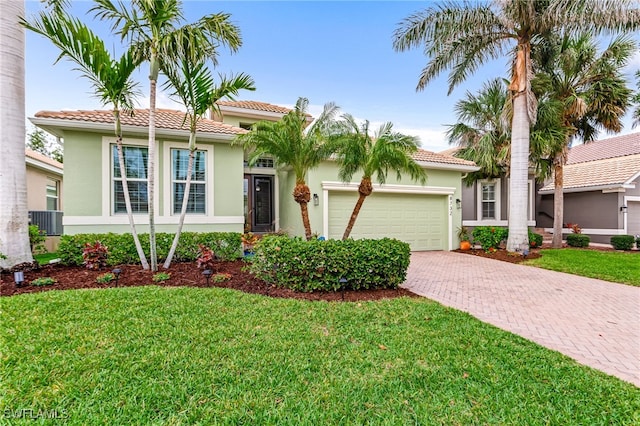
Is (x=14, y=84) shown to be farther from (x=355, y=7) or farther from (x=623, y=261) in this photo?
(x=623, y=261)

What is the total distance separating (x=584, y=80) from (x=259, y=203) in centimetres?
1471

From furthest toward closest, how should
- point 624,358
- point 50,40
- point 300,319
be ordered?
point 50,40 < point 300,319 < point 624,358

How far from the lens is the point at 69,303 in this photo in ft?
15.0

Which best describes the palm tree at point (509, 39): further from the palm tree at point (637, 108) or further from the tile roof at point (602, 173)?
the tile roof at point (602, 173)

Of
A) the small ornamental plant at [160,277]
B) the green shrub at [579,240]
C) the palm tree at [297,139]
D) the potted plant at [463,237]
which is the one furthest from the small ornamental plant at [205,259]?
the green shrub at [579,240]

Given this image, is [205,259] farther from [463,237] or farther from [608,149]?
[608,149]

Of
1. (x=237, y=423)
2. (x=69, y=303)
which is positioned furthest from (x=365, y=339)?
(x=69, y=303)

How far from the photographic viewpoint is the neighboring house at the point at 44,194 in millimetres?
11776

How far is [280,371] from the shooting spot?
3037 mm

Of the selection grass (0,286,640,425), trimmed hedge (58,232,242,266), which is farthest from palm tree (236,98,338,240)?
grass (0,286,640,425)

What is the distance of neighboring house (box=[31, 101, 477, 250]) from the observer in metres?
8.30

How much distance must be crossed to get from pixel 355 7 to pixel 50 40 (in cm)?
812

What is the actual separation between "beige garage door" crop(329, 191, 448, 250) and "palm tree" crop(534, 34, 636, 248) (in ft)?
18.2

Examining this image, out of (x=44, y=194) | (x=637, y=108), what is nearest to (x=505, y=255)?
(x=637, y=108)
